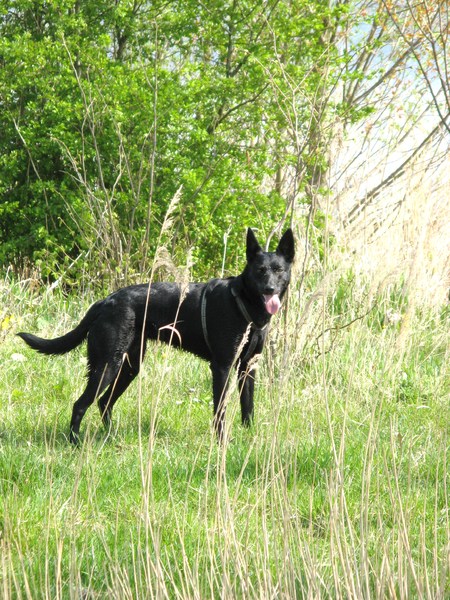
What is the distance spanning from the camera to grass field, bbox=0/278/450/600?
88.8 inches

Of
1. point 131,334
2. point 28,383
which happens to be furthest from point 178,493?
point 28,383

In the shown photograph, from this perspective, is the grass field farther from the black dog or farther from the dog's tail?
the dog's tail

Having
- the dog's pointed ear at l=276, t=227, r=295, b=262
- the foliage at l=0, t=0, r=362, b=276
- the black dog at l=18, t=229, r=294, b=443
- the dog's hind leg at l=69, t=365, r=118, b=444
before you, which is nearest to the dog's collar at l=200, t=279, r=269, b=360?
the black dog at l=18, t=229, r=294, b=443

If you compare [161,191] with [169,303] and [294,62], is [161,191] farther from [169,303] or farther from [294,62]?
[169,303]

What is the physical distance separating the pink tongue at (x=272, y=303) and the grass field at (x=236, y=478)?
15 cm

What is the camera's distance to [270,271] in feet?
16.2

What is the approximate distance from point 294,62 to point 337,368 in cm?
523

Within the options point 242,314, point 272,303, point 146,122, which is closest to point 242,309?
point 242,314

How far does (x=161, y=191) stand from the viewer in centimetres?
852

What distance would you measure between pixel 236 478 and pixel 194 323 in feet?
4.65

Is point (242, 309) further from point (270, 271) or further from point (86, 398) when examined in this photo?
point (86, 398)

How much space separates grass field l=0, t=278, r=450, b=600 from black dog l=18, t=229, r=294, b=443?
0.17m

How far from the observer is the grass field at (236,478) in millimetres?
2256

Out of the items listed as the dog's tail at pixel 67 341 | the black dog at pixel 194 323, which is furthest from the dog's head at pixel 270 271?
the dog's tail at pixel 67 341
